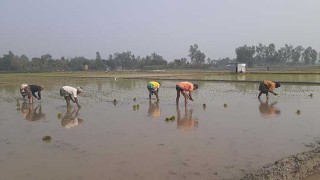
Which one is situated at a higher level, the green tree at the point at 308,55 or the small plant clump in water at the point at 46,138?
the green tree at the point at 308,55

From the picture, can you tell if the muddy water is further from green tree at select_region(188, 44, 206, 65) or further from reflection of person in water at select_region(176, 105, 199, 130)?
green tree at select_region(188, 44, 206, 65)

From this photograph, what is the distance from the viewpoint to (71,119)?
13.8 metres

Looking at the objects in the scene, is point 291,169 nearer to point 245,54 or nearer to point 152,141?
point 152,141

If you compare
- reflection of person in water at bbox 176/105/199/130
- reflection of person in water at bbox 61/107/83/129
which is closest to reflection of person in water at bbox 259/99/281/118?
reflection of person in water at bbox 176/105/199/130

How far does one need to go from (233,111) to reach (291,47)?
474 feet

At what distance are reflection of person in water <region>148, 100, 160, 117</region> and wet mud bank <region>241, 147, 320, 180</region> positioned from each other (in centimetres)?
780

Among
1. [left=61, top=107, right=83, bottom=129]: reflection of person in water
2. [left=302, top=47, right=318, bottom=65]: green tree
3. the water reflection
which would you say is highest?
[left=302, top=47, right=318, bottom=65]: green tree

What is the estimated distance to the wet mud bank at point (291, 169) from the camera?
6.46 metres

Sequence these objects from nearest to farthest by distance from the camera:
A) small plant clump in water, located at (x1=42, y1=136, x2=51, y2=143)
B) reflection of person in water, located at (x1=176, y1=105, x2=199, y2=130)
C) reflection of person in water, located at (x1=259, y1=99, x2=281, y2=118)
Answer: small plant clump in water, located at (x1=42, y1=136, x2=51, y2=143), reflection of person in water, located at (x1=176, y1=105, x2=199, y2=130), reflection of person in water, located at (x1=259, y1=99, x2=281, y2=118)

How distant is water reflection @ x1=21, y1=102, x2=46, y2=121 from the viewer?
48.0 feet

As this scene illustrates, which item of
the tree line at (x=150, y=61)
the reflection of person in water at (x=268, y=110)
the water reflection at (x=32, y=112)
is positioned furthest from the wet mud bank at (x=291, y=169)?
the tree line at (x=150, y=61)

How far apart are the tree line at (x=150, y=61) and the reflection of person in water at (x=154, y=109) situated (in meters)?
87.8

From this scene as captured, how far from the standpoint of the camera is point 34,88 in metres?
20.2

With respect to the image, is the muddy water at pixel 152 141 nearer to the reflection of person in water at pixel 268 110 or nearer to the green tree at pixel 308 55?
the reflection of person in water at pixel 268 110
